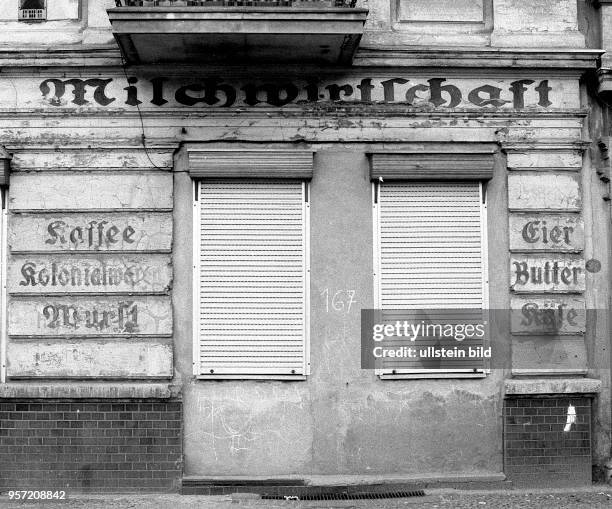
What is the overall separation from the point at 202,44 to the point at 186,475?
4.56 meters

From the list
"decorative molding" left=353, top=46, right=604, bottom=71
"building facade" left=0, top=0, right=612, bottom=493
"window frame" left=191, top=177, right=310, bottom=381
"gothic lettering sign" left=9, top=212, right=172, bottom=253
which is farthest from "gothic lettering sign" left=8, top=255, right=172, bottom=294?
"decorative molding" left=353, top=46, right=604, bottom=71

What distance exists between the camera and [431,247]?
881cm

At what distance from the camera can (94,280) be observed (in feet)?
28.1

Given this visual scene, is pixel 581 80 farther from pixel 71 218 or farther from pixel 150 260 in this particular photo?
pixel 71 218

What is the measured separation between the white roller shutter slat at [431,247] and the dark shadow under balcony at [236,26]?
5.66ft

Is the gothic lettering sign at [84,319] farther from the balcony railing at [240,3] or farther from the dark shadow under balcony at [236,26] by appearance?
the balcony railing at [240,3]

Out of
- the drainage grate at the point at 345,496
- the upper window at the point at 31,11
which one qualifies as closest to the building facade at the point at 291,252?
the upper window at the point at 31,11

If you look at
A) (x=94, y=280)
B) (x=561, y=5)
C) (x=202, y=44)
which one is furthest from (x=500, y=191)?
(x=94, y=280)

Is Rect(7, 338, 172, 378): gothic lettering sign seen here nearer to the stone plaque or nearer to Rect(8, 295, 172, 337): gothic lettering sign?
Rect(8, 295, 172, 337): gothic lettering sign

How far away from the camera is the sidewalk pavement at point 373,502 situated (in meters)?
8.05

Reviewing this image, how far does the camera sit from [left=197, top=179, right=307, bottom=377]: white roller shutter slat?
8633 millimetres

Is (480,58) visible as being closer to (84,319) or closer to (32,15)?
(32,15)

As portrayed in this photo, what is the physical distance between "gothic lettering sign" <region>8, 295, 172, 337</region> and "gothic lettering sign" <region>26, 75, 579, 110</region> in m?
2.19

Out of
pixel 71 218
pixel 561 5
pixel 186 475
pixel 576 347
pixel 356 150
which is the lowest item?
pixel 186 475
